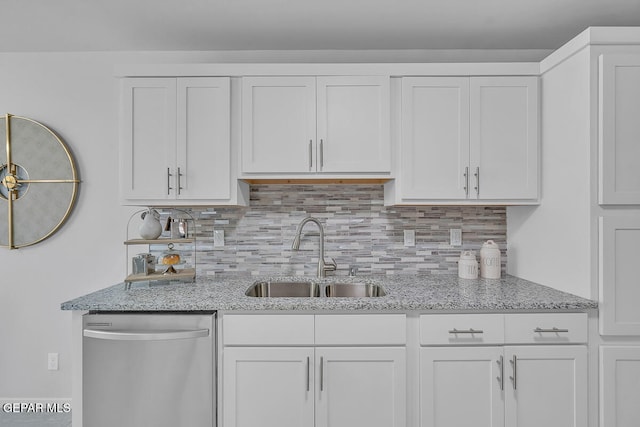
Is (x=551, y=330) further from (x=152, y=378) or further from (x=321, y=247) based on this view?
(x=152, y=378)

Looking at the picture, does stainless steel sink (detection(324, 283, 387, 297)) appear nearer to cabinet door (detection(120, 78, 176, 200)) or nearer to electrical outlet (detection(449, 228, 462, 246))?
electrical outlet (detection(449, 228, 462, 246))

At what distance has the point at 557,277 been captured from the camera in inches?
77.6

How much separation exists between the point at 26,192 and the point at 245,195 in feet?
5.02

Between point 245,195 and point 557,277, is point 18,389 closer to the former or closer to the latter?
point 245,195

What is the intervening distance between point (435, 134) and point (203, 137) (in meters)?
1.34

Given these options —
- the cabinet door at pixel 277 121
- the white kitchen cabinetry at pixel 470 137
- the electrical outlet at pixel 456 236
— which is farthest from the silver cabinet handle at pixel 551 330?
the cabinet door at pixel 277 121

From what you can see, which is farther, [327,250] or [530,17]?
[327,250]

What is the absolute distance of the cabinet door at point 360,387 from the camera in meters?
1.74

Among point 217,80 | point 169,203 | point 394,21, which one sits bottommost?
point 169,203

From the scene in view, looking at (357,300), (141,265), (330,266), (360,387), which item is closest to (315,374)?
(360,387)

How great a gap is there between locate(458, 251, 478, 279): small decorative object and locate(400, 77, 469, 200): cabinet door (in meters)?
0.46

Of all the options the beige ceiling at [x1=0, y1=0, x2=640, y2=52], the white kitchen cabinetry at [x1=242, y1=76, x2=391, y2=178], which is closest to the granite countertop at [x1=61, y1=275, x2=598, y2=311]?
the white kitchen cabinetry at [x1=242, y1=76, x2=391, y2=178]

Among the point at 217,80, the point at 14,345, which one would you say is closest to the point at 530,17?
the point at 217,80

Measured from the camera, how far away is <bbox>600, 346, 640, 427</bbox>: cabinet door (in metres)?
1.72
